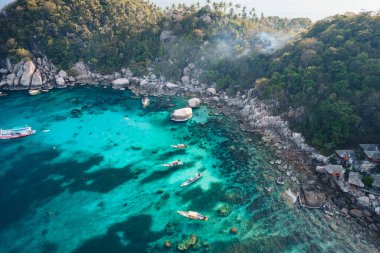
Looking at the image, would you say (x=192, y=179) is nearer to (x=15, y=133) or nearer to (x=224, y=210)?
(x=224, y=210)

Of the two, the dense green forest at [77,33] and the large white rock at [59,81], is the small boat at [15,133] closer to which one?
the large white rock at [59,81]

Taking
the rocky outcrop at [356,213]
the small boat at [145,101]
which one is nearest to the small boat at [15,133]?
the small boat at [145,101]

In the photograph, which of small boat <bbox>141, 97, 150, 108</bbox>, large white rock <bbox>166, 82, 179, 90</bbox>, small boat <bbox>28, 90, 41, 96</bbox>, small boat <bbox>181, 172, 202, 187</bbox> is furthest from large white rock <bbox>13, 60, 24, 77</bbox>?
small boat <bbox>181, 172, 202, 187</bbox>

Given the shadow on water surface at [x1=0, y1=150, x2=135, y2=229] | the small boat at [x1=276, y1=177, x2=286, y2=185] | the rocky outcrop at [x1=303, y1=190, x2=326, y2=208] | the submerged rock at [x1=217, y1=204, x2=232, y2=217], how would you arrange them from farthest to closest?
the small boat at [x1=276, y1=177, x2=286, y2=185], the shadow on water surface at [x1=0, y1=150, x2=135, y2=229], the rocky outcrop at [x1=303, y1=190, x2=326, y2=208], the submerged rock at [x1=217, y1=204, x2=232, y2=217]

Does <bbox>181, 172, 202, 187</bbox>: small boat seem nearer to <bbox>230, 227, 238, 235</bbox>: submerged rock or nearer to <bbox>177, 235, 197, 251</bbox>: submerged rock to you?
<bbox>177, 235, 197, 251</bbox>: submerged rock

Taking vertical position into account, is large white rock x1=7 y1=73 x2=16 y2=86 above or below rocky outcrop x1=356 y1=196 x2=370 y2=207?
above

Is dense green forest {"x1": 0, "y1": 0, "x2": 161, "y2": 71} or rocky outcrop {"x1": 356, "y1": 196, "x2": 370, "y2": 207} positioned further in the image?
dense green forest {"x1": 0, "y1": 0, "x2": 161, "y2": 71}

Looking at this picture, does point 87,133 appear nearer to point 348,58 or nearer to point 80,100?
point 80,100
